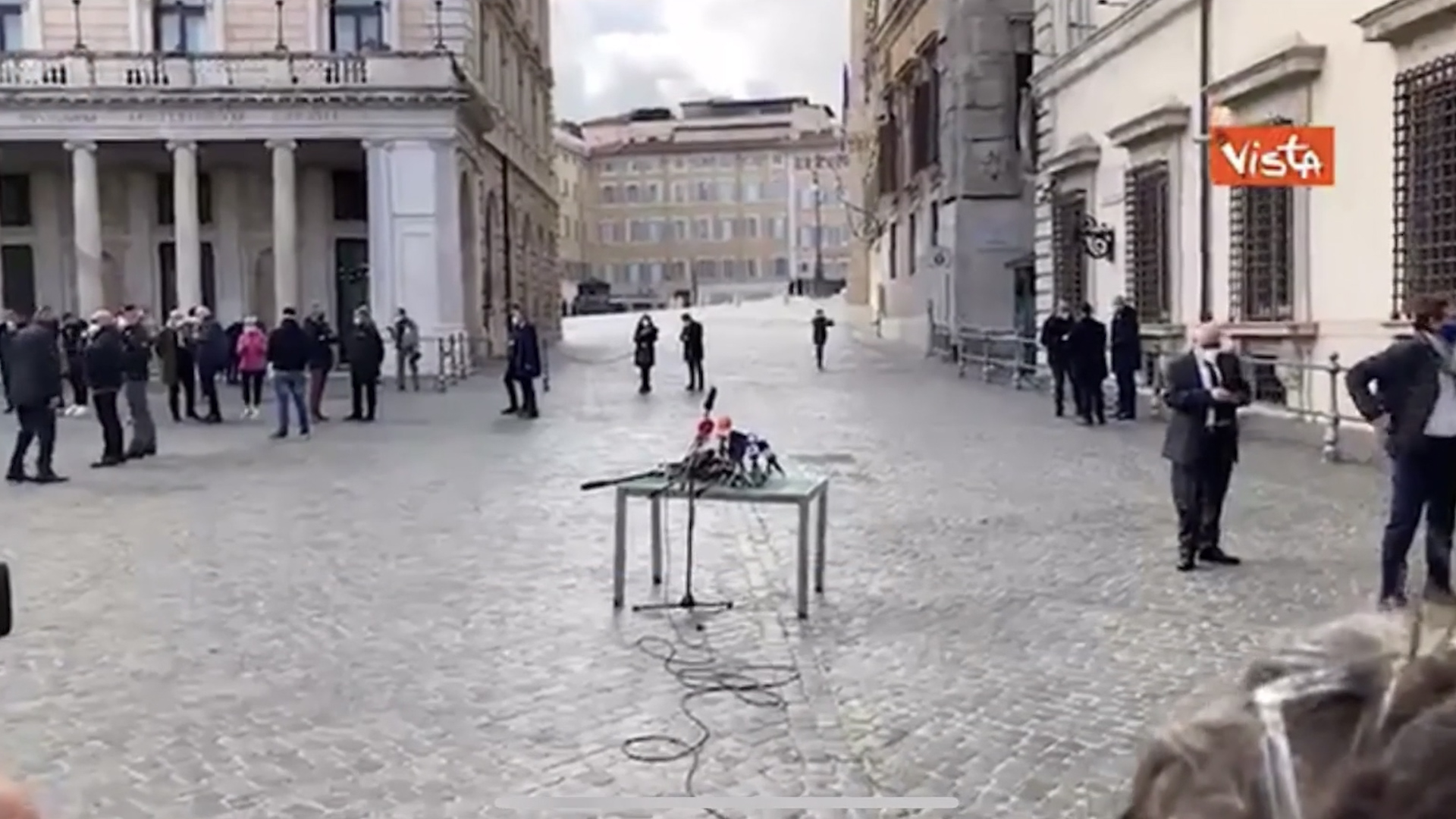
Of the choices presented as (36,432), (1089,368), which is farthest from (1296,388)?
(36,432)

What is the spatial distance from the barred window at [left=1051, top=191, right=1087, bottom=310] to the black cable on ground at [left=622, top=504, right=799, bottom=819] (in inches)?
787

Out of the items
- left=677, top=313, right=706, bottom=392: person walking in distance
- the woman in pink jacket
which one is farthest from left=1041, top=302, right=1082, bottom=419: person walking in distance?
the woman in pink jacket

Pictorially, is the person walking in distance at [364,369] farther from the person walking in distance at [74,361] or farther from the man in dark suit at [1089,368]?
Answer: the man in dark suit at [1089,368]

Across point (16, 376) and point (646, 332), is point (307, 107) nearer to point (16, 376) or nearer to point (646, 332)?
point (646, 332)

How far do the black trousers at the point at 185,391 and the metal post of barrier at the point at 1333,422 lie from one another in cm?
1651

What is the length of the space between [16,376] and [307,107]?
869 inches

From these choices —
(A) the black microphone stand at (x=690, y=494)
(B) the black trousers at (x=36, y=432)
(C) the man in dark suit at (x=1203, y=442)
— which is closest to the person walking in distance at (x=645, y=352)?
(B) the black trousers at (x=36, y=432)

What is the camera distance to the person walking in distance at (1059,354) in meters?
24.1

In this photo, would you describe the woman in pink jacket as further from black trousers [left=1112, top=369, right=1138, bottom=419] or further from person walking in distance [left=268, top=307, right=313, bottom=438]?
black trousers [left=1112, top=369, right=1138, bottom=419]

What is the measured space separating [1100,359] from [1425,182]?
7626 millimetres

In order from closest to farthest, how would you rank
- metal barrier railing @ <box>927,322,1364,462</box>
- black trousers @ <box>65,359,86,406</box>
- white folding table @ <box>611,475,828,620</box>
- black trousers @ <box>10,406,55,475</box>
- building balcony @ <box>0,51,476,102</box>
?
white folding table @ <box>611,475,828,620</box> → metal barrier railing @ <box>927,322,1364,462</box> → black trousers @ <box>10,406,55,475</box> → black trousers @ <box>65,359,86,406</box> → building balcony @ <box>0,51,476,102</box>

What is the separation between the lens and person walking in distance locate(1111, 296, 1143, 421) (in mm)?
23266

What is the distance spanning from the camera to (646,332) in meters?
33.4

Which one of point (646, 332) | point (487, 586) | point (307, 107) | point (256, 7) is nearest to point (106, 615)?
point (487, 586)
